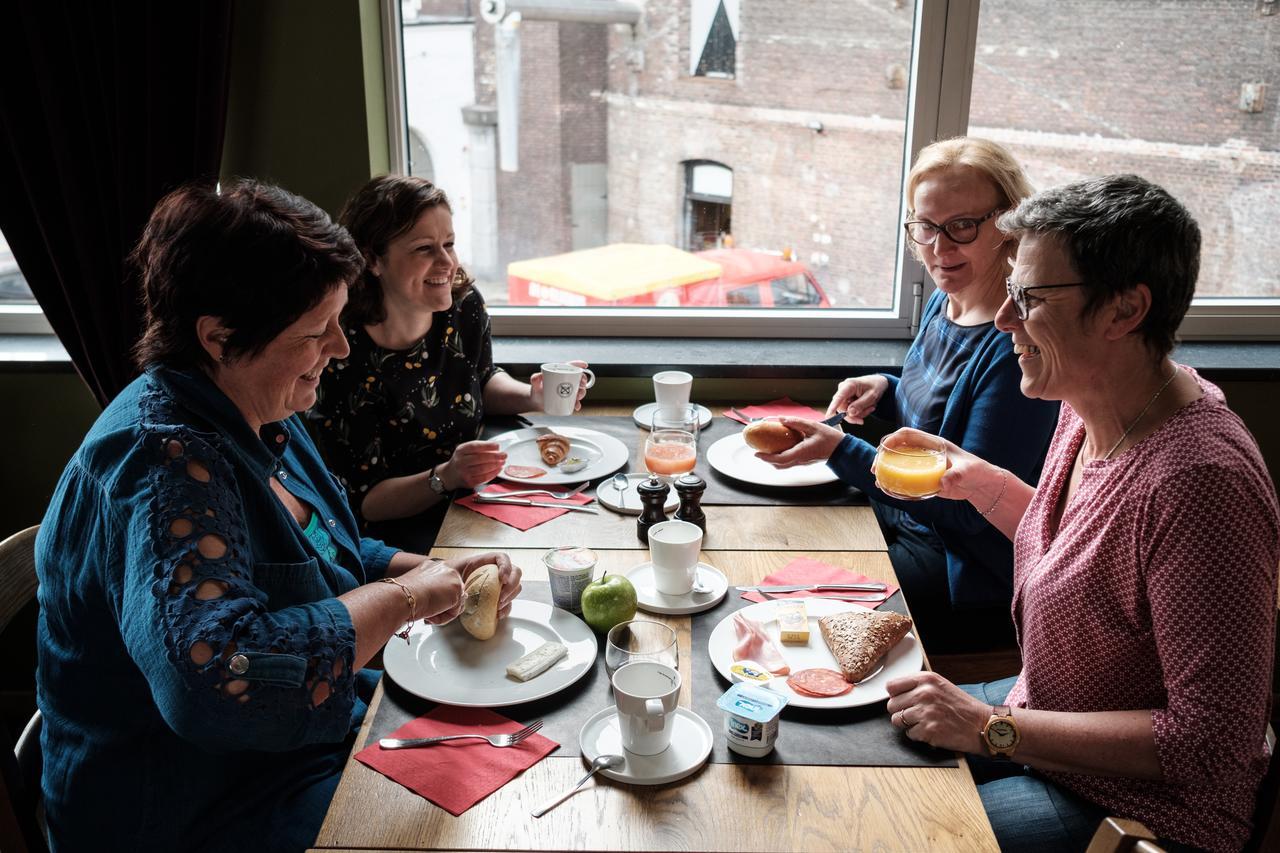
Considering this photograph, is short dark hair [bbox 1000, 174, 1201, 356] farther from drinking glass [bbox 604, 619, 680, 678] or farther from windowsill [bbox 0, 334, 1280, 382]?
windowsill [bbox 0, 334, 1280, 382]

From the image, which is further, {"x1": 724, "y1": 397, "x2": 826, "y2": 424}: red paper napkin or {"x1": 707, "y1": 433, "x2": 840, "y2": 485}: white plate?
{"x1": 724, "y1": 397, "x2": 826, "y2": 424}: red paper napkin

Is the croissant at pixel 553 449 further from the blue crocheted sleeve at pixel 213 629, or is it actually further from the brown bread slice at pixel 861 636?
the blue crocheted sleeve at pixel 213 629

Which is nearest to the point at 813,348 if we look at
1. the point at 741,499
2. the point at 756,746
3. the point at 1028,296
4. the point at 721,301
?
the point at 721,301

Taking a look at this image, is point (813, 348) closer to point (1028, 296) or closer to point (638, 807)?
point (1028, 296)

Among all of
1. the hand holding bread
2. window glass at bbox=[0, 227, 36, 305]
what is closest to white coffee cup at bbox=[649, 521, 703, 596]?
the hand holding bread

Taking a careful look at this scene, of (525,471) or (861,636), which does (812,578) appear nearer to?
(861,636)

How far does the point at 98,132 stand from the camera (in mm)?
2533

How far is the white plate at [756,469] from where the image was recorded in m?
2.16

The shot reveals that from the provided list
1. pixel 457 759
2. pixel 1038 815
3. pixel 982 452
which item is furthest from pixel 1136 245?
pixel 457 759

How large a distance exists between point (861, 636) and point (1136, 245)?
2.13 ft

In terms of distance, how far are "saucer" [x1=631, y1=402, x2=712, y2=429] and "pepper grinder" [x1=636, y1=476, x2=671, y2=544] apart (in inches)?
23.5

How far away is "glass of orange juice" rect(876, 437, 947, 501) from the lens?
1854 mm

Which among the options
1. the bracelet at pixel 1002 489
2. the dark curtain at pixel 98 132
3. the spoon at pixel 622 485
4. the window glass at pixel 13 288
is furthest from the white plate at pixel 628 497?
the window glass at pixel 13 288

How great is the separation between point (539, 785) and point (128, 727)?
0.57m
